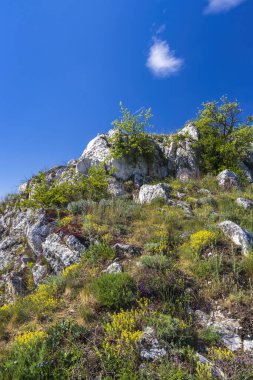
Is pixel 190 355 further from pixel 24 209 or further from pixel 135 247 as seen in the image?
pixel 24 209

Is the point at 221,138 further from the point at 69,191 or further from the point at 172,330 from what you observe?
the point at 172,330

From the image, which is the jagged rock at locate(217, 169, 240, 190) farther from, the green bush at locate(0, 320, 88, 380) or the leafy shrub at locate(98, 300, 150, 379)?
the green bush at locate(0, 320, 88, 380)

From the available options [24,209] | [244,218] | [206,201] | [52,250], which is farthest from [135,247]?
[24,209]

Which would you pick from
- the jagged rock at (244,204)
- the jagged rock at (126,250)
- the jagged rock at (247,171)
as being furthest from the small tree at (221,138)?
the jagged rock at (126,250)

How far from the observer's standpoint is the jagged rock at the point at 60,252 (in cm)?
856

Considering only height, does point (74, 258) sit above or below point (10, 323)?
above

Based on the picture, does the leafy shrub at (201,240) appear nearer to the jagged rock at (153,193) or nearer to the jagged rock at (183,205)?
the jagged rock at (183,205)

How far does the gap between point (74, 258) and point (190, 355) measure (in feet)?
16.2

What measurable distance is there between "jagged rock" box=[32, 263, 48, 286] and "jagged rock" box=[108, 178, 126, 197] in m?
5.93

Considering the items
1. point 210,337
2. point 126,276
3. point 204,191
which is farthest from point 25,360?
point 204,191

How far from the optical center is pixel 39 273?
9062mm

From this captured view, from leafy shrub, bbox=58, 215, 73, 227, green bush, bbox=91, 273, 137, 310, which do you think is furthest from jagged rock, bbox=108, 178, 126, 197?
green bush, bbox=91, 273, 137, 310

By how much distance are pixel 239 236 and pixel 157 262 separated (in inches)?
110

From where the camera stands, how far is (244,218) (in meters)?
10.3
